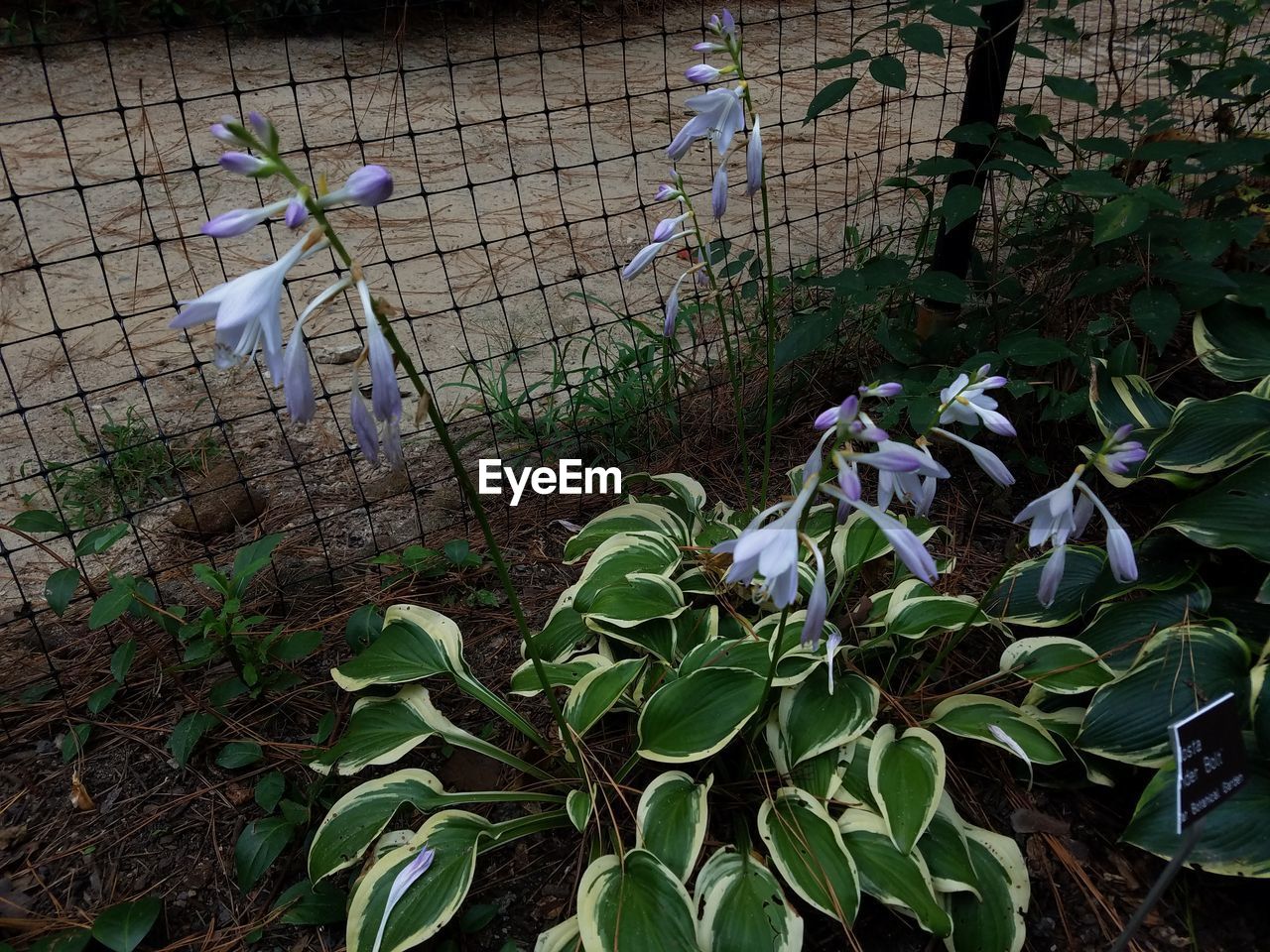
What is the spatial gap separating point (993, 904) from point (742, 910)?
0.46 m

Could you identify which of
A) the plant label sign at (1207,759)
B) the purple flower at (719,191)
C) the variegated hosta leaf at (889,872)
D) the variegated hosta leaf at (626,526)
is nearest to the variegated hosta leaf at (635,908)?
the variegated hosta leaf at (889,872)

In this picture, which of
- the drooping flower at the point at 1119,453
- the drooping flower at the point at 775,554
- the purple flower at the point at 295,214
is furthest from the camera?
the drooping flower at the point at 1119,453

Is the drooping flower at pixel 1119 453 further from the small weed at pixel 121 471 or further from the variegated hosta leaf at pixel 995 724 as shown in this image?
the small weed at pixel 121 471

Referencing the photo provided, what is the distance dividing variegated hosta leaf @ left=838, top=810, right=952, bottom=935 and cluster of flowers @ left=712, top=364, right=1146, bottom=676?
34 cm

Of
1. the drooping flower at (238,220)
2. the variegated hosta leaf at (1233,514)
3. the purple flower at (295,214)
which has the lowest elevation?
the variegated hosta leaf at (1233,514)

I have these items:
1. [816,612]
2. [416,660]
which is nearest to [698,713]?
[816,612]

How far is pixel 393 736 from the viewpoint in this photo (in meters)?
1.85

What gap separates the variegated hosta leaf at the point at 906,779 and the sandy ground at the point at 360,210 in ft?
4.19

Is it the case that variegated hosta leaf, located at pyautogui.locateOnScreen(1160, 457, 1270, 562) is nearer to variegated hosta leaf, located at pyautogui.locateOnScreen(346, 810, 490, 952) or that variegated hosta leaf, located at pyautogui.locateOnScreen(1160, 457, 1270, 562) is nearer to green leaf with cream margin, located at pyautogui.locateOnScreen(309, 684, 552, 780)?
green leaf with cream margin, located at pyautogui.locateOnScreen(309, 684, 552, 780)

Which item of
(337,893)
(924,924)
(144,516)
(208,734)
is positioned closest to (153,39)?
(144,516)

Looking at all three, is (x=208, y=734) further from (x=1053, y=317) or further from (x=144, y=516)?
(x=1053, y=317)

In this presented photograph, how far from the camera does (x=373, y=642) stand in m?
2.04

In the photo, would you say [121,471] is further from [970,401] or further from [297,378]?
[970,401]

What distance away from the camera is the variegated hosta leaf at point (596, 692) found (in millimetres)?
1777
